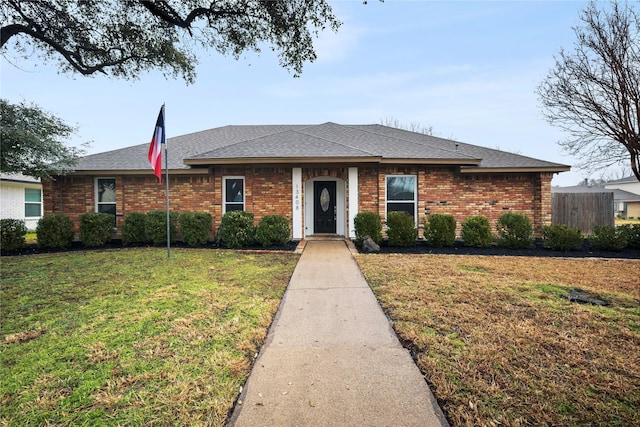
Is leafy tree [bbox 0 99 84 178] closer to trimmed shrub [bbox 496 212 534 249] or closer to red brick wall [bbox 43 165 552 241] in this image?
red brick wall [bbox 43 165 552 241]

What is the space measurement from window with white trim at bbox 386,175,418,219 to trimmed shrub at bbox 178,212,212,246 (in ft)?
21.6

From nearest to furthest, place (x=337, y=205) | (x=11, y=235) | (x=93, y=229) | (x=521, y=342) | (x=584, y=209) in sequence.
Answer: (x=521, y=342), (x=11, y=235), (x=93, y=229), (x=337, y=205), (x=584, y=209)

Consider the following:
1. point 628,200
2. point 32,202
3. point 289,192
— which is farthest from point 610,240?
point 628,200

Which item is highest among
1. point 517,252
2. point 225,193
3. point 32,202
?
point 225,193

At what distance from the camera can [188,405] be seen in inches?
86.3

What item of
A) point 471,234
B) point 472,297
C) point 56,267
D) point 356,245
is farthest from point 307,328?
point 471,234

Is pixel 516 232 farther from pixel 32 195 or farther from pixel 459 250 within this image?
pixel 32 195

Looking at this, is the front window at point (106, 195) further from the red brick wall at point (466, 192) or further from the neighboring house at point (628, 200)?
the neighboring house at point (628, 200)

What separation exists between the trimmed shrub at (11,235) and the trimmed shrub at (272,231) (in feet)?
25.5

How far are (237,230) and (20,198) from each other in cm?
1753

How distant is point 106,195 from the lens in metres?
11.7

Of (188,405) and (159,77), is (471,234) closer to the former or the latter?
(188,405)

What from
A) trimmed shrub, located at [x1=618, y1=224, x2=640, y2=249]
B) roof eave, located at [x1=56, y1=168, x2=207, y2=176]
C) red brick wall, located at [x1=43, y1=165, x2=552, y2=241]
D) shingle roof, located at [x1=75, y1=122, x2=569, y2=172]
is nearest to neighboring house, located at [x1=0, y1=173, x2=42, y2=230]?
red brick wall, located at [x1=43, y1=165, x2=552, y2=241]

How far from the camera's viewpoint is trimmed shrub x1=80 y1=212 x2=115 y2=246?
33.1ft
